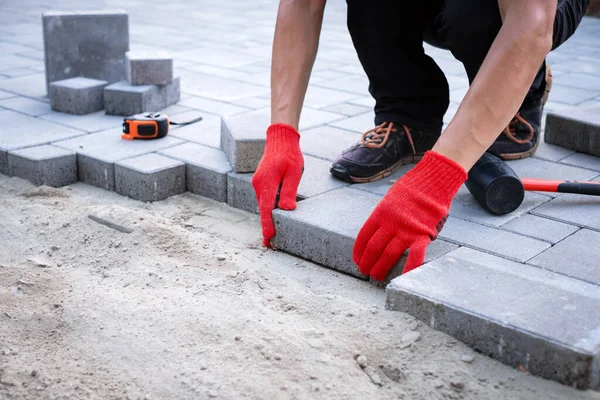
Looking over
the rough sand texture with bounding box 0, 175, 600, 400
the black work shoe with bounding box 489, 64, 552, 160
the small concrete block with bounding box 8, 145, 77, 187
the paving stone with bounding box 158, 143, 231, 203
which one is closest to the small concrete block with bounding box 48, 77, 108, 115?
the small concrete block with bounding box 8, 145, 77, 187

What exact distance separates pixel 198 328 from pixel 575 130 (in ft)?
6.92

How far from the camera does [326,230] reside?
2395 millimetres

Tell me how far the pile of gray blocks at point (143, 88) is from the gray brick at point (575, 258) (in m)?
2.31

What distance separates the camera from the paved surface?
185 centimetres

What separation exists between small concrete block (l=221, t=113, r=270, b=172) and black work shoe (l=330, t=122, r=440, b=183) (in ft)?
0.99

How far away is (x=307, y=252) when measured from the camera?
2.48 metres

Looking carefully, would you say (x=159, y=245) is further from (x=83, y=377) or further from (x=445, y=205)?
(x=445, y=205)

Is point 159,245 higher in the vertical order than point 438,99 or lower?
lower

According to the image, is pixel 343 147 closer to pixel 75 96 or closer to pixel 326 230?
pixel 326 230

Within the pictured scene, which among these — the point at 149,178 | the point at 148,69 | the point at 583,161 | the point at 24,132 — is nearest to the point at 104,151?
the point at 149,178

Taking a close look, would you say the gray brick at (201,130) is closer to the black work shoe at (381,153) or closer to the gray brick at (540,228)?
the black work shoe at (381,153)

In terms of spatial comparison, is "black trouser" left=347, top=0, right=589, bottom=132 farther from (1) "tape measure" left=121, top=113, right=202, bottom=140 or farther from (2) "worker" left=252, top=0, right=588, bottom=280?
(1) "tape measure" left=121, top=113, right=202, bottom=140

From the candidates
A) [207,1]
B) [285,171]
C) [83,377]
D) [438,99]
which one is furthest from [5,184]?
[207,1]

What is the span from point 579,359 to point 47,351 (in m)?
1.26
